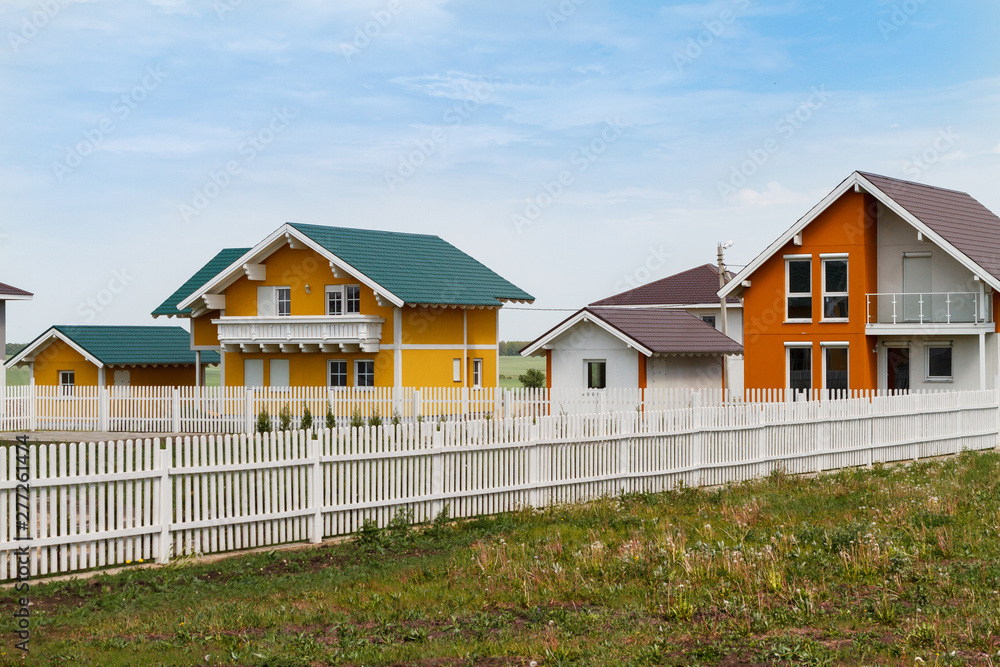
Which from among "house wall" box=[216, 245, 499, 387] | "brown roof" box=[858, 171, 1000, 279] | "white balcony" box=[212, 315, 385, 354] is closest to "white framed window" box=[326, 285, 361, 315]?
"house wall" box=[216, 245, 499, 387]

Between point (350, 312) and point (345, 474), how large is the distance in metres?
24.7

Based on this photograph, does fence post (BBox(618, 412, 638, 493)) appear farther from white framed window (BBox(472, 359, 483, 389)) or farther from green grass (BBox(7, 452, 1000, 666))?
white framed window (BBox(472, 359, 483, 389))

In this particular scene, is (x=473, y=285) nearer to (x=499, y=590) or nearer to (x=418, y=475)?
(x=418, y=475)

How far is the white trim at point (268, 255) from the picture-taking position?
36.1 meters

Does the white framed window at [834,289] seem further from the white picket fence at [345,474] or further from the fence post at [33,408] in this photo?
the fence post at [33,408]

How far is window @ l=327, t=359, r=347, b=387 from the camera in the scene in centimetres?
3941

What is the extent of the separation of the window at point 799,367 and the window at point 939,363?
332cm

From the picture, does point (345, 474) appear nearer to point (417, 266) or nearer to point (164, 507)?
point (164, 507)

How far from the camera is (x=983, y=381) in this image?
29.8 metres

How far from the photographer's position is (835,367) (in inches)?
1305

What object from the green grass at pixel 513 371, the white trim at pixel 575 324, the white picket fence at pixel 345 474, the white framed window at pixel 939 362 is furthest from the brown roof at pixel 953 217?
the green grass at pixel 513 371

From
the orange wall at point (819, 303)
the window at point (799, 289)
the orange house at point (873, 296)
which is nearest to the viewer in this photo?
the orange house at point (873, 296)

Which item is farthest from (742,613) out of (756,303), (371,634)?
(756,303)

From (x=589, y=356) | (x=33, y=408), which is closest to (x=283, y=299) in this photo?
(x=33, y=408)
